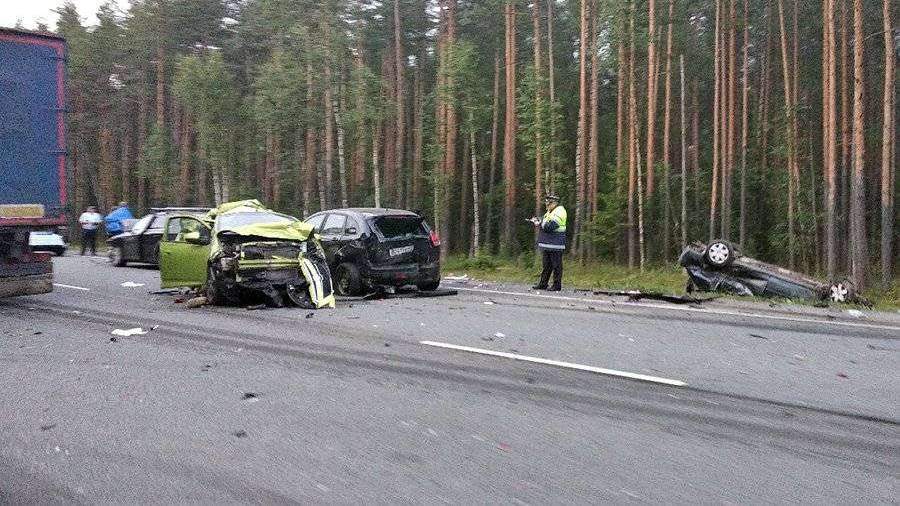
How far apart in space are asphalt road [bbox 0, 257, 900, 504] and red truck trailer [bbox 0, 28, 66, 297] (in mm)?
2493

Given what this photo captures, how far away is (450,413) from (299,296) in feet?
22.8

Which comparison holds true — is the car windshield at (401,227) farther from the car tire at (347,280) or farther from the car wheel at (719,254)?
the car wheel at (719,254)

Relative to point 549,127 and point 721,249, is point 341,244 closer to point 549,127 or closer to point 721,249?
point 721,249

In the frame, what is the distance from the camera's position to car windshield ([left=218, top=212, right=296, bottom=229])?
41.4 ft

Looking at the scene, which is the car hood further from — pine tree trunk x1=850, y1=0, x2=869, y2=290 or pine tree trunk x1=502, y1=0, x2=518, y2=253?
pine tree trunk x1=502, y1=0, x2=518, y2=253

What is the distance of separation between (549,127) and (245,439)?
23.5m

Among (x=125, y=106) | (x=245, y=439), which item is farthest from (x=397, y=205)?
(x=245, y=439)

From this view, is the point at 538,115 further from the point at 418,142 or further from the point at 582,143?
the point at 418,142

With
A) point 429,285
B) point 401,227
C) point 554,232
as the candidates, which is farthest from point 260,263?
point 554,232

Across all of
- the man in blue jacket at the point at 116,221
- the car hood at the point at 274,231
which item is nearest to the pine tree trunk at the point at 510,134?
the man in blue jacket at the point at 116,221

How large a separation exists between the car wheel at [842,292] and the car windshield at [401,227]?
684cm

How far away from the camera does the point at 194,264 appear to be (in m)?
13.0

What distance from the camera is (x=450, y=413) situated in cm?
565

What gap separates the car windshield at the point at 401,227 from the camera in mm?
13469
